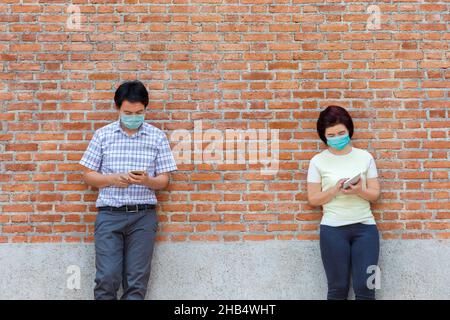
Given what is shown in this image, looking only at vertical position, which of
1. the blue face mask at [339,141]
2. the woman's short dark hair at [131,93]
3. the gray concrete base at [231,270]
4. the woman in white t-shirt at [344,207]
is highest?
the woman's short dark hair at [131,93]

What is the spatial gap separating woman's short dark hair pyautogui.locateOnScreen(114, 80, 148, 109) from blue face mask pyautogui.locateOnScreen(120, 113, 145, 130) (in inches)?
3.7

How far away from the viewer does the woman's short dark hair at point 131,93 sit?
12.5 feet

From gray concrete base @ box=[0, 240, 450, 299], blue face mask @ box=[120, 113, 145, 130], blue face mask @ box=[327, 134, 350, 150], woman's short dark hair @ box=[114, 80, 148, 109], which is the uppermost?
woman's short dark hair @ box=[114, 80, 148, 109]

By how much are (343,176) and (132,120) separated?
5.20 feet

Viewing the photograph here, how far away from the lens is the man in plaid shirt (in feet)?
12.4

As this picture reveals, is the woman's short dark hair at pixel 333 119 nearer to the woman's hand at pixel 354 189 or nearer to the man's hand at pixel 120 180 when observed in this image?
the woman's hand at pixel 354 189

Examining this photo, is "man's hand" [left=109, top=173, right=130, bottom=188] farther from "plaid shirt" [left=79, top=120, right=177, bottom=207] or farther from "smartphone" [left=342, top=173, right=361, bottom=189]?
"smartphone" [left=342, top=173, right=361, bottom=189]

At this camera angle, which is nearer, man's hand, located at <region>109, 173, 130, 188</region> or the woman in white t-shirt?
man's hand, located at <region>109, 173, 130, 188</region>

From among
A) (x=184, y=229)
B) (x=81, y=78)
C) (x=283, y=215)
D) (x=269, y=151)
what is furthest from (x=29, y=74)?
(x=283, y=215)

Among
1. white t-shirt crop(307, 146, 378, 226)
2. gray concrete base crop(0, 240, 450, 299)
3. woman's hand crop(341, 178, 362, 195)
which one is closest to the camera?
woman's hand crop(341, 178, 362, 195)

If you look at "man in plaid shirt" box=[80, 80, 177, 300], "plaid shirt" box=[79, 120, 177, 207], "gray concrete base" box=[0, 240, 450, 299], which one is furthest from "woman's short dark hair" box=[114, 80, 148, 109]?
"gray concrete base" box=[0, 240, 450, 299]

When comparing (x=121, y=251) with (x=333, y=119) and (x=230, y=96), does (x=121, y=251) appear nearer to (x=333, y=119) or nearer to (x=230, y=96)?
(x=230, y=96)

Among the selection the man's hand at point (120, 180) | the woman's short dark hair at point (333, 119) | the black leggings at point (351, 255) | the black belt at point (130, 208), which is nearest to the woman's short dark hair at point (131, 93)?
the man's hand at point (120, 180)

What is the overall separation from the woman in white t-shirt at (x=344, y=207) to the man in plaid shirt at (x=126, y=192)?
1.17 meters
